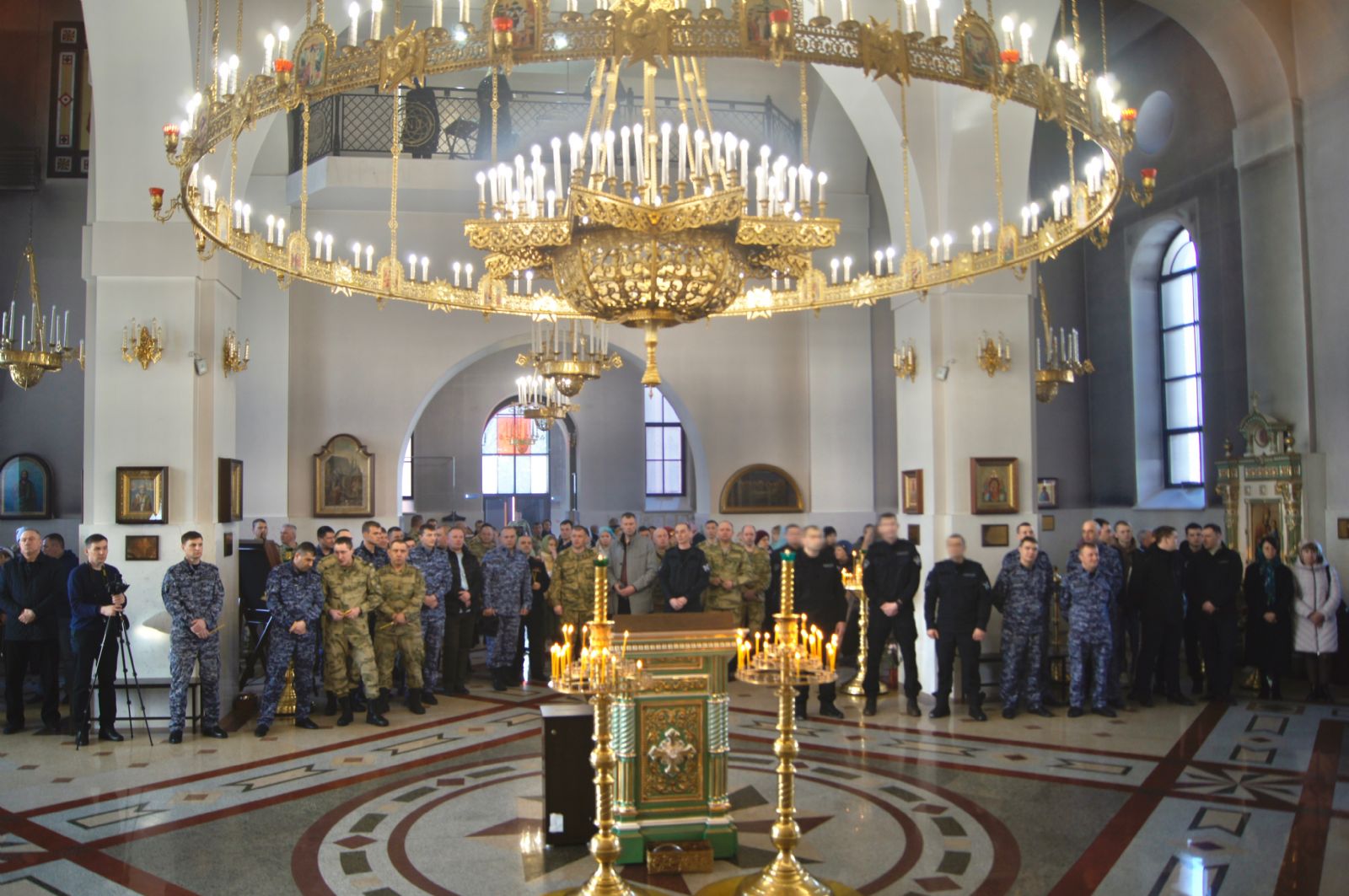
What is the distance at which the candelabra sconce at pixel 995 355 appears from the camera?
393 inches

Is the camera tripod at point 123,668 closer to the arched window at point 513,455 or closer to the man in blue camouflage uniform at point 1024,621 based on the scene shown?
the man in blue camouflage uniform at point 1024,621

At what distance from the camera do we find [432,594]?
9.61 meters

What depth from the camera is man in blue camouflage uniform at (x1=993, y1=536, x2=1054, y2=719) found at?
8.94 metres

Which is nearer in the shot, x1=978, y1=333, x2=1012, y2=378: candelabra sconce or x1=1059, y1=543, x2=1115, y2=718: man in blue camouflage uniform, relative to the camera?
x1=1059, y1=543, x2=1115, y2=718: man in blue camouflage uniform

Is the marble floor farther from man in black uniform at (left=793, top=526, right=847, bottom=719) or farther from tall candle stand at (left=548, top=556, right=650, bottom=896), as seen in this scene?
man in black uniform at (left=793, top=526, right=847, bottom=719)

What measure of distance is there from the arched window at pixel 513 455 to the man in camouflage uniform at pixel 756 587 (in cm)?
1421

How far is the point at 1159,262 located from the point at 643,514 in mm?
10020

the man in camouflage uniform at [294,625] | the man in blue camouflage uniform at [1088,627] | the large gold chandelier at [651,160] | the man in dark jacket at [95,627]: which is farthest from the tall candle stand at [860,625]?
the man in dark jacket at [95,627]

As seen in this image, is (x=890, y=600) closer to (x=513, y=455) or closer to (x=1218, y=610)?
(x=1218, y=610)

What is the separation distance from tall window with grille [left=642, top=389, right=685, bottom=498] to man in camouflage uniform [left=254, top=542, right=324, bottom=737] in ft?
43.0

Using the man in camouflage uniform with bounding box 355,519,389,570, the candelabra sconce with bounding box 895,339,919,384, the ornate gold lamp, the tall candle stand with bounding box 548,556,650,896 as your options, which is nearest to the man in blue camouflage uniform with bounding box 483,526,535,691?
the man in camouflage uniform with bounding box 355,519,389,570

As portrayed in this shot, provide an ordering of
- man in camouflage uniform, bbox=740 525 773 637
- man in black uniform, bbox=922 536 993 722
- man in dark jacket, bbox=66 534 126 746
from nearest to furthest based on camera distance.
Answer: man in dark jacket, bbox=66 534 126 746, man in black uniform, bbox=922 536 993 722, man in camouflage uniform, bbox=740 525 773 637

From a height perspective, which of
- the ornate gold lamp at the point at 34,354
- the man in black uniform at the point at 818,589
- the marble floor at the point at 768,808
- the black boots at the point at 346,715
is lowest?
the marble floor at the point at 768,808

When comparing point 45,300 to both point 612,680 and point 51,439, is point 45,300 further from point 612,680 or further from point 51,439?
point 612,680
